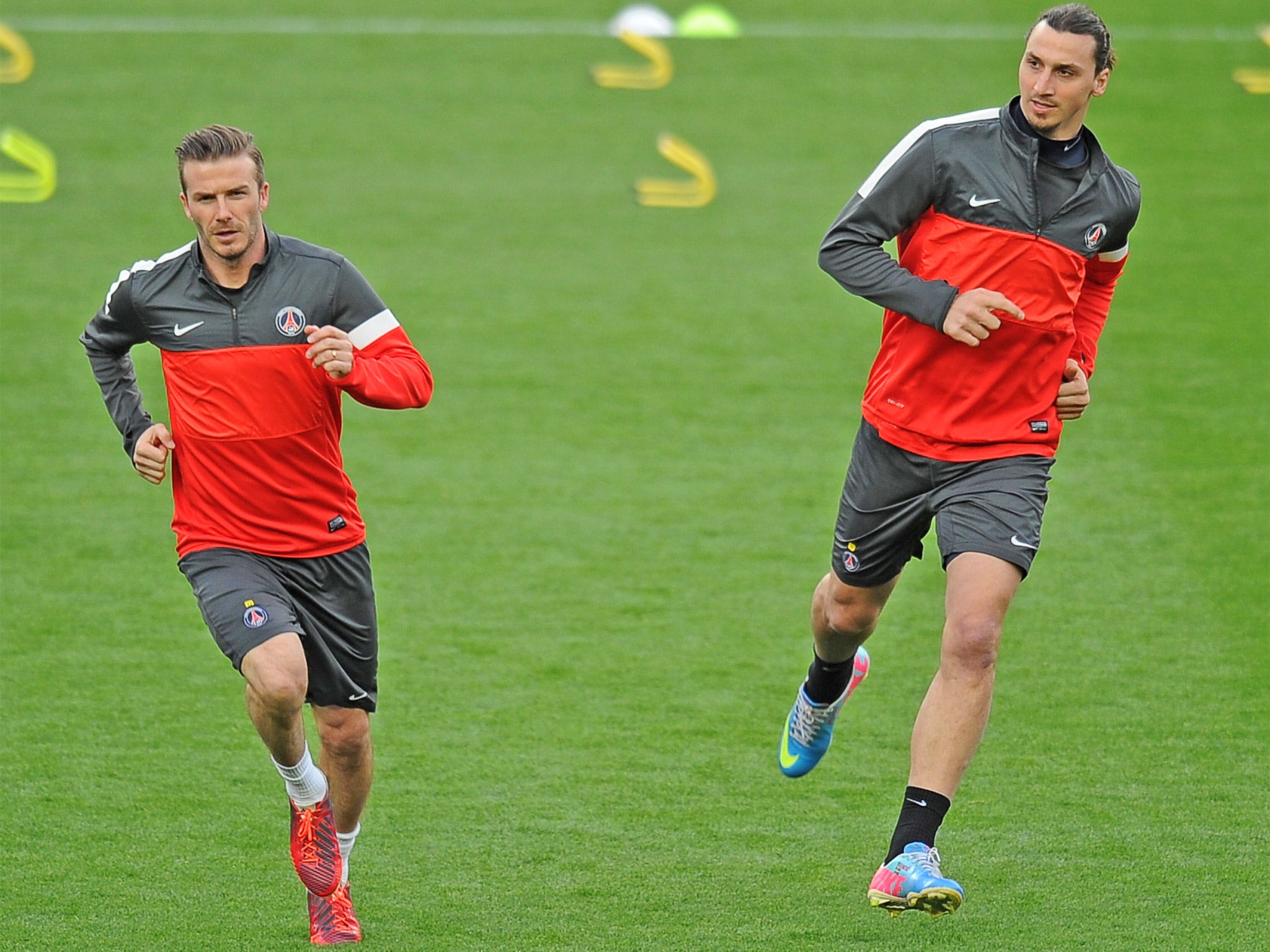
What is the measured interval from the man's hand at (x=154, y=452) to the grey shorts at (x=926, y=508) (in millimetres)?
1973

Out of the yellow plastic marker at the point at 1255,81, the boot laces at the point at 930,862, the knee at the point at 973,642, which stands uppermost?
the yellow plastic marker at the point at 1255,81

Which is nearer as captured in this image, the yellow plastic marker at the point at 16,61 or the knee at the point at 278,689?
the knee at the point at 278,689

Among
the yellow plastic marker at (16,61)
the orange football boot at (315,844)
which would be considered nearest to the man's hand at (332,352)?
the orange football boot at (315,844)

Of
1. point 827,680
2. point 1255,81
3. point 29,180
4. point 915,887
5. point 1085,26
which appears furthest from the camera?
point 1255,81

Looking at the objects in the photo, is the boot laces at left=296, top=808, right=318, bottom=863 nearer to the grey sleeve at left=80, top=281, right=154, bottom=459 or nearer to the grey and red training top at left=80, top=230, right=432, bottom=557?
the grey and red training top at left=80, top=230, right=432, bottom=557

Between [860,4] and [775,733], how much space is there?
12793 mm

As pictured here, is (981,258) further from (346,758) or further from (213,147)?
(346,758)

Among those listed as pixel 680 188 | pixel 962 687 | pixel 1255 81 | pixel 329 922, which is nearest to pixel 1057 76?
pixel 962 687

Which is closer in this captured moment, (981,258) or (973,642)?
(973,642)

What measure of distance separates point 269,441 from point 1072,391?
2227 mm

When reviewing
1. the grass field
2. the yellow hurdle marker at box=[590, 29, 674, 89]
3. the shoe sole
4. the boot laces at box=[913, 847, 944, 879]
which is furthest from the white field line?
the shoe sole

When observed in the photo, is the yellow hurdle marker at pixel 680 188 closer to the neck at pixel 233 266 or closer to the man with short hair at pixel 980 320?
the man with short hair at pixel 980 320

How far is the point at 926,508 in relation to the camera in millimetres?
5238

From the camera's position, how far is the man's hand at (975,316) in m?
4.81
